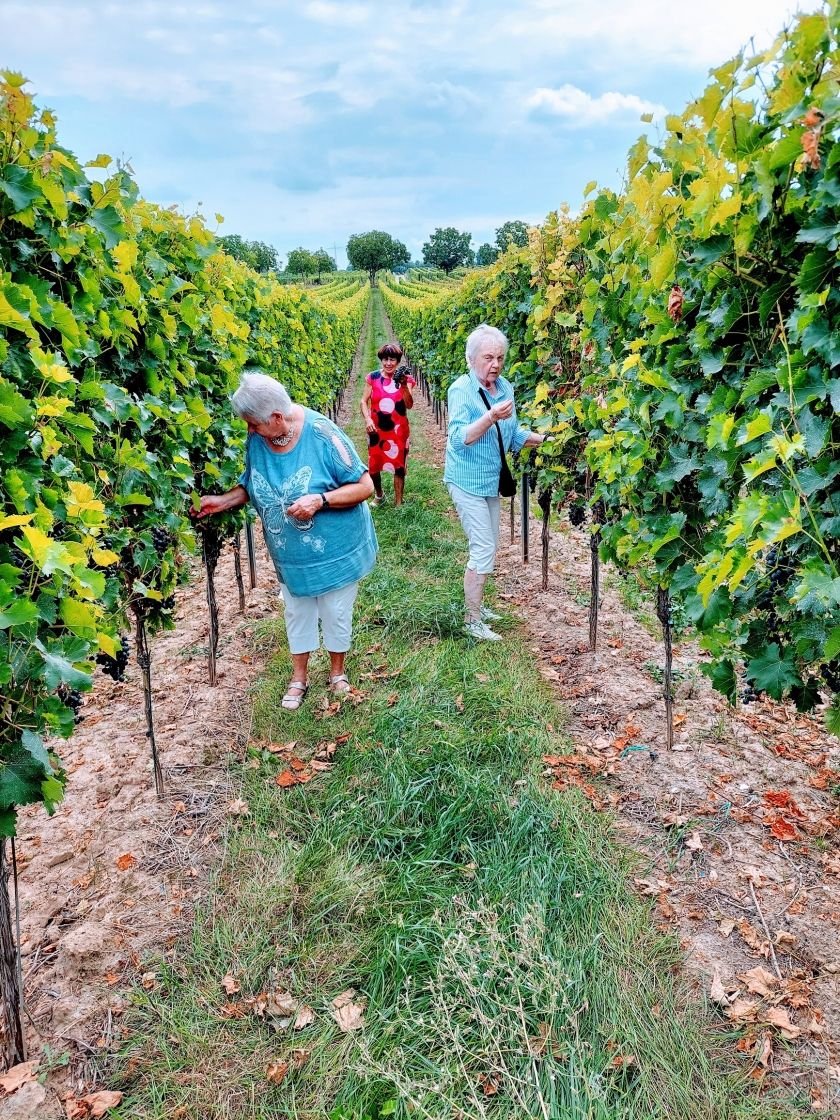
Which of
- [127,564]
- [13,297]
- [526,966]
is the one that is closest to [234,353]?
[127,564]

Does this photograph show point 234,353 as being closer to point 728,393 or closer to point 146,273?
point 146,273

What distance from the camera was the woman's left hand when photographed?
3617 millimetres

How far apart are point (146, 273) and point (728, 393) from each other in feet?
8.98

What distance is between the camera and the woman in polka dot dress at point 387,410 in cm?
783

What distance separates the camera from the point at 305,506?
3.62m

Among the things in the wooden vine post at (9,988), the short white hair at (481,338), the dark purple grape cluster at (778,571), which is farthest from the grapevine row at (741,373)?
the wooden vine post at (9,988)

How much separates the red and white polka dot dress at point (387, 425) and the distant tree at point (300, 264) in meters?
96.2

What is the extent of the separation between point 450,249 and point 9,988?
399 feet

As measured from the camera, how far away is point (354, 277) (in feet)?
339

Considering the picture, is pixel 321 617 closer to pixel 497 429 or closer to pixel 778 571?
pixel 497 429

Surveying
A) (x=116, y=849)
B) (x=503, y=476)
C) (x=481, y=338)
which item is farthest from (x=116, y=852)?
(x=481, y=338)

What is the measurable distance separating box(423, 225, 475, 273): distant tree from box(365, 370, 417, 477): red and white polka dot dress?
112125mm

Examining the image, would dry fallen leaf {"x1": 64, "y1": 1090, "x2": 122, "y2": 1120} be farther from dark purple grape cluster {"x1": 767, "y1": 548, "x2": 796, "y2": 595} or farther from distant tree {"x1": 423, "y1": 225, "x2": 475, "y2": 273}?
distant tree {"x1": 423, "y1": 225, "x2": 475, "y2": 273}

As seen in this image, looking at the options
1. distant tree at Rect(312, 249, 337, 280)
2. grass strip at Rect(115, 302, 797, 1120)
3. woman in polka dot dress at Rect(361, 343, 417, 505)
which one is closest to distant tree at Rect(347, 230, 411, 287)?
distant tree at Rect(312, 249, 337, 280)
